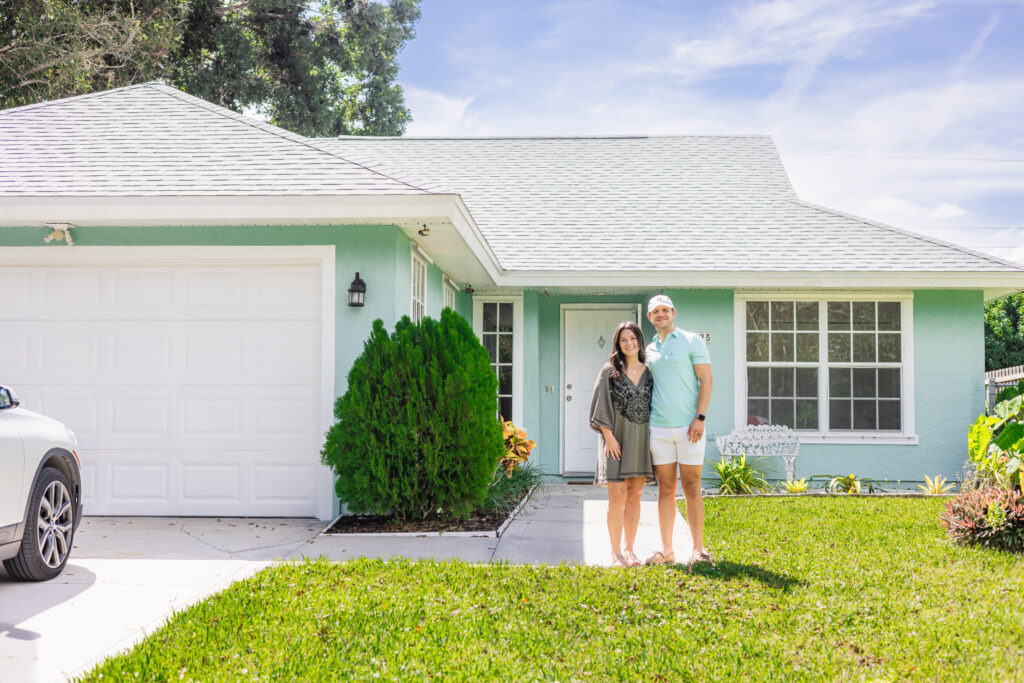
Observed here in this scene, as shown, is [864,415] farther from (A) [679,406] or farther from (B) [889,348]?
(A) [679,406]

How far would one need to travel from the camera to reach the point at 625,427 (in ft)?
17.4

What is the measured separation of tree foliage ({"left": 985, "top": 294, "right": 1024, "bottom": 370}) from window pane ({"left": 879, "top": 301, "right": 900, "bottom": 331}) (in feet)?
Answer: 40.7

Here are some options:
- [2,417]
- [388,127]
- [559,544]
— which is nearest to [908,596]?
[559,544]

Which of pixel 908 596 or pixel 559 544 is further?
pixel 559 544

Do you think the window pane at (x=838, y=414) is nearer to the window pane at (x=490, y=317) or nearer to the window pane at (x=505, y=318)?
the window pane at (x=505, y=318)

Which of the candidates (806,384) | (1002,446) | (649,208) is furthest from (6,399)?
(649,208)

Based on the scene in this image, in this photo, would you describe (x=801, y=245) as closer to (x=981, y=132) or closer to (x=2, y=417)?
(x=2, y=417)

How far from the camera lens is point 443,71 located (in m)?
21.2

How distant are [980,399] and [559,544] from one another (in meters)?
6.42

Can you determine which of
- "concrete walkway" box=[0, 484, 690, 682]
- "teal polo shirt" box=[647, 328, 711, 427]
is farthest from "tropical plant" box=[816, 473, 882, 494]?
"teal polo shirt" box=[647, 328, 711, 427]

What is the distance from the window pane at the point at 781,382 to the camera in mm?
10078

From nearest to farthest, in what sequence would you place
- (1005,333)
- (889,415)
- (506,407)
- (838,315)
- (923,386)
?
(923,386), (889,415), (838,315), (506,407), (1005,333)

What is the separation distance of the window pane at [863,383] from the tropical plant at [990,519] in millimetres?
3905

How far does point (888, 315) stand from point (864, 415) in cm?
126
